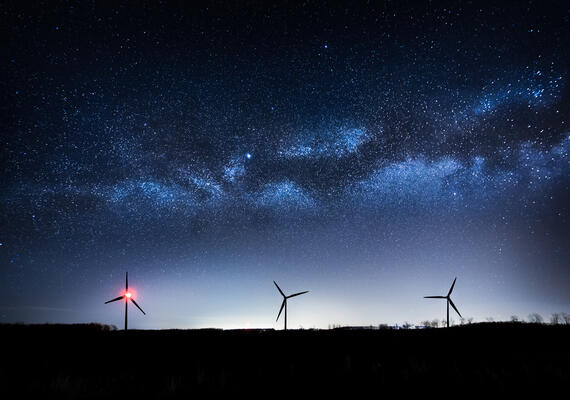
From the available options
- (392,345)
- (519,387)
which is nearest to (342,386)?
(519,387)

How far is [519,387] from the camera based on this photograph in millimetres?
16391

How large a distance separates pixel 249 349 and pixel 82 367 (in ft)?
45.4

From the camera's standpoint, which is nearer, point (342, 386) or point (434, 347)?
point (342, 386)

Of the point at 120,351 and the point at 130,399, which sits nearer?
the point at 130,399

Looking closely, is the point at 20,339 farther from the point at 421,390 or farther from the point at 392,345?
the point at 421,390

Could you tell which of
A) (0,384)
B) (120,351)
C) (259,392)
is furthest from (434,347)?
(0,384)

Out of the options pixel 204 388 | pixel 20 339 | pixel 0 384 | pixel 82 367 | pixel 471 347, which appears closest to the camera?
pixel 204 388

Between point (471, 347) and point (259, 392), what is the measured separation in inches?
1057

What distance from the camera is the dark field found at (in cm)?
1714

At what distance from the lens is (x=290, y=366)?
23.5 metres

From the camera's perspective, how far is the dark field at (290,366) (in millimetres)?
17141

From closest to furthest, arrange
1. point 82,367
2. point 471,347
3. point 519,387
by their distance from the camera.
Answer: point 519,387
point 82,367
point 471,347

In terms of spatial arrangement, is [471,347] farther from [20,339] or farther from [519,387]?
[20,339]

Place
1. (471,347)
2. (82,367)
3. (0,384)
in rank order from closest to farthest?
(0,384), (82,367), (471,347)
